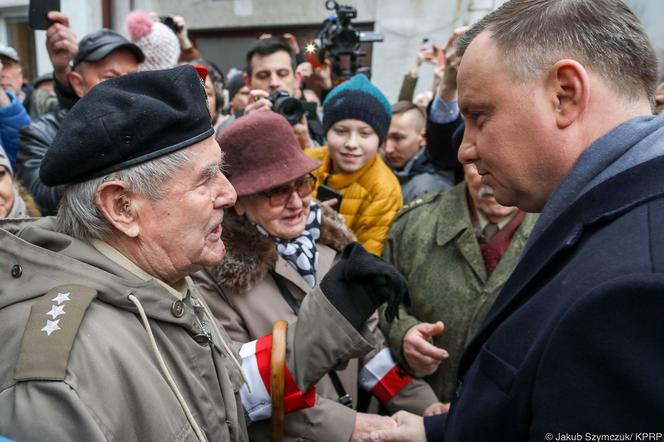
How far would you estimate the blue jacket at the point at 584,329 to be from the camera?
761 millimetres

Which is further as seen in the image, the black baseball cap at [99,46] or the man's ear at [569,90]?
the black baseball cap at [99,46]

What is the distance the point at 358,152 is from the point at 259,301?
1.42m

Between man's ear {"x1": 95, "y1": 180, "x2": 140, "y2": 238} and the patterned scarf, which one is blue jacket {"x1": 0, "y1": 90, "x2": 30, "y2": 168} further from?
man's ear {"x1": 95, "y1": 180, "x2": 140, "y2": 238}

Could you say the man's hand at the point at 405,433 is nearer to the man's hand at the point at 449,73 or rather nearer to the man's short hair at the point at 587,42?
the man's short hair at the point at 587,42

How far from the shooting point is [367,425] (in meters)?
1.83

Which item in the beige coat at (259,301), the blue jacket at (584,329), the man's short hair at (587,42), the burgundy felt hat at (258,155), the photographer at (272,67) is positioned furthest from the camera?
the photographer at (272,67)

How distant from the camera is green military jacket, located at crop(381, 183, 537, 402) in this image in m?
2.17

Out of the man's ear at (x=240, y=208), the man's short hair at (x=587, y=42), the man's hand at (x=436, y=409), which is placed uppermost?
the man's short hair at (x=587, y=42)

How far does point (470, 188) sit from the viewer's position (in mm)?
2342

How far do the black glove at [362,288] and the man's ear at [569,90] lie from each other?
0.79 m

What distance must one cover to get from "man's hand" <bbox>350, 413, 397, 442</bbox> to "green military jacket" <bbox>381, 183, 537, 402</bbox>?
325 mm

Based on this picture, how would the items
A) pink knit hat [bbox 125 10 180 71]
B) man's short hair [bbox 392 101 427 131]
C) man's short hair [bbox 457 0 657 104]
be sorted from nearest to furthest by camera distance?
man's short hair [bbox 457 0 657 104] → pink knit hat [bbox 125 10 180 71] → man's short hair [bbox 392 101 427 131]

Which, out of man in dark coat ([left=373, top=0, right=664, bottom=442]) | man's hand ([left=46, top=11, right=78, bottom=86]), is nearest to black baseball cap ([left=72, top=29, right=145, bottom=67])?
man's hand ([left=46, top=11, right=78, bottom=86])

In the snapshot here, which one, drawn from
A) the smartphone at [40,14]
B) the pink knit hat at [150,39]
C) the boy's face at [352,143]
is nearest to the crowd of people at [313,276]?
the boy's face at [352,143]
